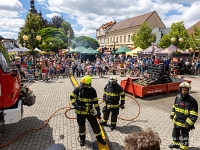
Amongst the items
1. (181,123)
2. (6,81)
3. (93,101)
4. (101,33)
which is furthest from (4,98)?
(101,33)

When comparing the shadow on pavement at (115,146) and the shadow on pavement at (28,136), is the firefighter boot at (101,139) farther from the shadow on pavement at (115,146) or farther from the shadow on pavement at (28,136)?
the shadow on pavement at (28,136)

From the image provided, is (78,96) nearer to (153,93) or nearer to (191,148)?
(191,148)

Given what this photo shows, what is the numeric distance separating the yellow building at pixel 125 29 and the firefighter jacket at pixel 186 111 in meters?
32.8

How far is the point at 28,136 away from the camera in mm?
4965

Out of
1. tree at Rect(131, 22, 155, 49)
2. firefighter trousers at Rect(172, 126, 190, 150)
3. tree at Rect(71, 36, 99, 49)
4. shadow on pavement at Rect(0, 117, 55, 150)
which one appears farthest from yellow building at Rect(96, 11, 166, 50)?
firefighter trousers at Rect(172, 126, 190, 150)

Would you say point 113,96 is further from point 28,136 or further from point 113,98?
point 28,136

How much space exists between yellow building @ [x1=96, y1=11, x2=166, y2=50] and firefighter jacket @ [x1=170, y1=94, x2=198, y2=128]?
32790 millimetres

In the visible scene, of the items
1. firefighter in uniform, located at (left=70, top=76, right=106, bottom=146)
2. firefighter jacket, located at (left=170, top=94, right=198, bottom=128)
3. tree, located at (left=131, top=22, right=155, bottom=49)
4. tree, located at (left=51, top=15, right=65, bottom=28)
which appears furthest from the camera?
tree, located at (left=51, top=15, right=65, bottom=28)

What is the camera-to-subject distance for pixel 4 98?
4105 mm

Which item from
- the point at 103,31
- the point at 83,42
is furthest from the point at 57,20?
the point at 83,42

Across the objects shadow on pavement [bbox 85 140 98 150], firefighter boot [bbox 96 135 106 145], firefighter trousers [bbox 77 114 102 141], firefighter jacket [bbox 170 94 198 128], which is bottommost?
shadow on pavement [bbox 85 140 98 150]

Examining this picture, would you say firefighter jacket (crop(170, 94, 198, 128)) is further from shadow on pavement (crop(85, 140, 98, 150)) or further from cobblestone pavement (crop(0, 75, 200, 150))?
shadow on pavement (crop(85, 140, 98, 150))

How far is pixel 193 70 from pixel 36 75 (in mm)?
15912

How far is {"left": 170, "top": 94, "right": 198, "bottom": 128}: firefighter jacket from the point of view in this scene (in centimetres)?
386
